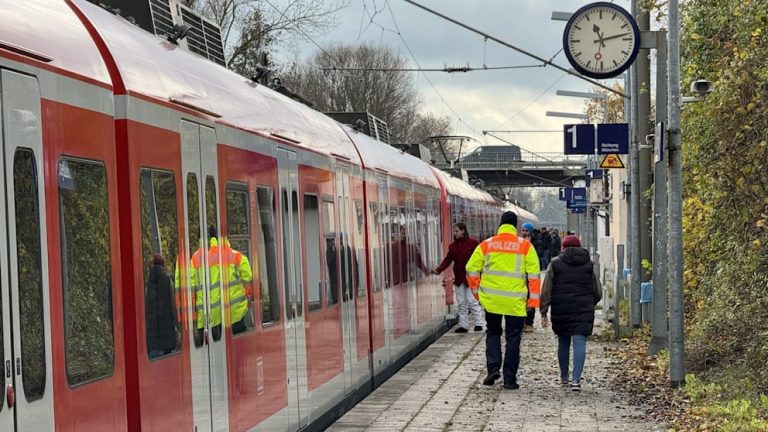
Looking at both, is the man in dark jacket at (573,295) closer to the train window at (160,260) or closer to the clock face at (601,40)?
the clock face at (601,40)

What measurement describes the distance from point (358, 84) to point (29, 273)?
226ft

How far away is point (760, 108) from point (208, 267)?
6.82m

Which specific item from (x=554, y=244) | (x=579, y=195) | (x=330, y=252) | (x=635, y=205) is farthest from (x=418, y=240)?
(x=554, y=244)

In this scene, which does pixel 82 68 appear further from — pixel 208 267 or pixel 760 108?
pixel 760 108

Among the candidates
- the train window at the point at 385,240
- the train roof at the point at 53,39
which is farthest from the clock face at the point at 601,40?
the train roof at the point at 53,39

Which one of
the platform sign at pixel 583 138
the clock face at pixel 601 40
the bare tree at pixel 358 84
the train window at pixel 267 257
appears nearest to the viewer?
the train window at pixel 267 257

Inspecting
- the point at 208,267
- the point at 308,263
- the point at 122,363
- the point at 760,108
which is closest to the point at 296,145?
the point at 308,263

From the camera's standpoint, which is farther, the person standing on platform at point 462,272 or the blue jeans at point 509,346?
the person standing on platform at point 462,272

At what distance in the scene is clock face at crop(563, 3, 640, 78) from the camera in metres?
13.5

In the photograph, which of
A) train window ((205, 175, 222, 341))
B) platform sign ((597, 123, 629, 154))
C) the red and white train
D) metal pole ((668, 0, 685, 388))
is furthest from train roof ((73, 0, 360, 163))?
platform sign ((597, 123, 629, 154))

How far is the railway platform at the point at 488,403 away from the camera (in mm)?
10219

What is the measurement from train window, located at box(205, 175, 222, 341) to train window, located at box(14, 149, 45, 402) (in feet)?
7.06

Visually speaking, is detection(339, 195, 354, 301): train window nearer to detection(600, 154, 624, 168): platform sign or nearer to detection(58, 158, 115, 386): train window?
detection(58, 158, 115, 386): train window

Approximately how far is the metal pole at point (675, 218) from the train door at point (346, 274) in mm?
3145
